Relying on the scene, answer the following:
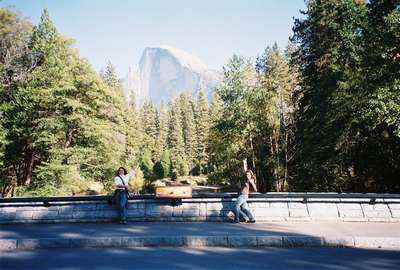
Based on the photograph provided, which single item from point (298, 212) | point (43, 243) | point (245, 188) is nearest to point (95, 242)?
point (43, 243)

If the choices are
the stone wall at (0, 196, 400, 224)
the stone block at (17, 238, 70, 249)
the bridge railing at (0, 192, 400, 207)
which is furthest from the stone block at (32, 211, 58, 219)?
the stone block at (17, 238, 70, 249)

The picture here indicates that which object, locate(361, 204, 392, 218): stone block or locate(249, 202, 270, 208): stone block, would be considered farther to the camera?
locate(249, 202, 270, 208): stone block

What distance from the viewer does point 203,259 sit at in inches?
293

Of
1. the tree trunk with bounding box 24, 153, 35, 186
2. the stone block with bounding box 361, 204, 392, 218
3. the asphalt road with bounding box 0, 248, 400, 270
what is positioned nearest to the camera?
the asphalt road with bounding box 0, 248, 400, 270

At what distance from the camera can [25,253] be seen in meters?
8.04

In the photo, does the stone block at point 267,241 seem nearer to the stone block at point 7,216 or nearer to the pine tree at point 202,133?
the stone block at point 7,216

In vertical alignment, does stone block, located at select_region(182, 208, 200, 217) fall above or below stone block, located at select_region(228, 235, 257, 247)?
above

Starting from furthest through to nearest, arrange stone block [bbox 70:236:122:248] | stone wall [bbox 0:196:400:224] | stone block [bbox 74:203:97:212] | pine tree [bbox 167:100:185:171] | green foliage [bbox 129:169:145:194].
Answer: pine tree [bbox 167:100:185:171] < green foliage [bbox 129:169:145:194] < stone block [bbox 74:203:97:212] < stone wall [bbox 0:196:400:224] < stone block [bbox 70:236:122:248]

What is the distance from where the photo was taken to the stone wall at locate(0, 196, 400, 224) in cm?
1049

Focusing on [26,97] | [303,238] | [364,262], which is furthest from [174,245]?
[26,97]

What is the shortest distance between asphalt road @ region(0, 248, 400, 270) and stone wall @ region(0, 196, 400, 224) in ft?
7.96

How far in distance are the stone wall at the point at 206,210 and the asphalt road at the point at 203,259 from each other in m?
2.43

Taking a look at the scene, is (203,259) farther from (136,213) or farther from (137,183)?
(137,183)

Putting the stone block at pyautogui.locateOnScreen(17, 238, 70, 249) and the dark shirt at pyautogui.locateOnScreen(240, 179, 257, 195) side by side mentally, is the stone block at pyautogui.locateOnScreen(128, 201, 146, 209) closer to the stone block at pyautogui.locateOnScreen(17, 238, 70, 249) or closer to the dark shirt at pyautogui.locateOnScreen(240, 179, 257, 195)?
the stone block at pyautogui.locateOnScreen(17, 238, 70, 249)
